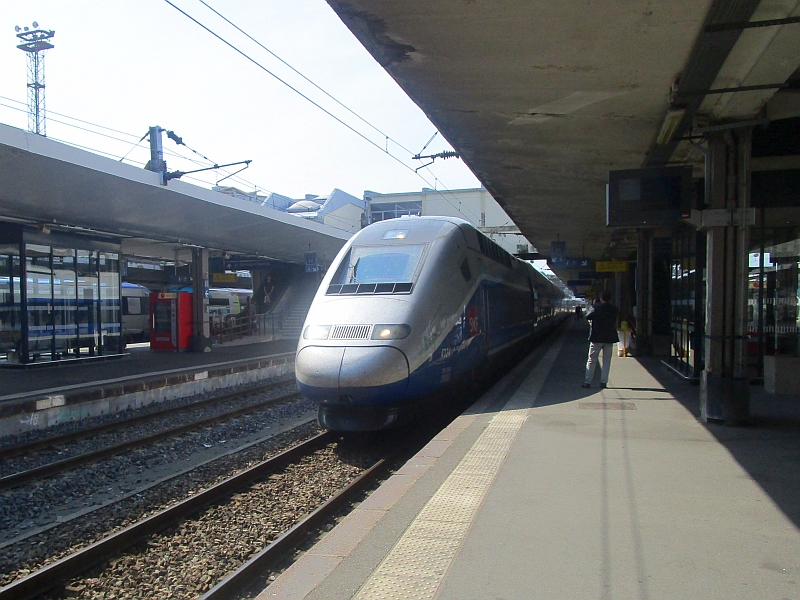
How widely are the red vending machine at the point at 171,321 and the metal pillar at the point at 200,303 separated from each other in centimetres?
17

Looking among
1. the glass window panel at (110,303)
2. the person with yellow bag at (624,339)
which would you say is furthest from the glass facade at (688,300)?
the glass window panel at (110,303)

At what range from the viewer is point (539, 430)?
685cm

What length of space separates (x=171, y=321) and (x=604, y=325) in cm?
1578

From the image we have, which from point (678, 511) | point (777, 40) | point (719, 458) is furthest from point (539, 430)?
point (777, 40)

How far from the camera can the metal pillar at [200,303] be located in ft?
71.1

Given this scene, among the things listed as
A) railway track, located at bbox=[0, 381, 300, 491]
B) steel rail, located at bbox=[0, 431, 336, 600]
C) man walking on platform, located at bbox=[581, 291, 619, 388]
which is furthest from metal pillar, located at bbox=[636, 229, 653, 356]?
steel rail, located at bbox=[0, 431, 336, 600]

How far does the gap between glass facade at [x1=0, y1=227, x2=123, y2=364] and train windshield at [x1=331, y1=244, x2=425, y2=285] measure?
1019cm

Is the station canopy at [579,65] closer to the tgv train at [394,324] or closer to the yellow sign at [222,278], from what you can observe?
the tgv train at [394,324]

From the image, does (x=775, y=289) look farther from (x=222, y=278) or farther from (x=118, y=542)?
(x=222, y=278)

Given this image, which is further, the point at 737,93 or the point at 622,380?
the point at 622,380

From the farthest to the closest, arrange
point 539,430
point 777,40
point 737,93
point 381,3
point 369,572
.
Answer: point 539,430, point 737,93, point 777,40, point 381,3, point 369,572

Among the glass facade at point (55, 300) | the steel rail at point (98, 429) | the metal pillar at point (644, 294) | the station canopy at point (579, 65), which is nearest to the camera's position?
the station canopy at point (579, 65)

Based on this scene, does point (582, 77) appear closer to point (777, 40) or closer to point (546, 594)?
point (777, 40)

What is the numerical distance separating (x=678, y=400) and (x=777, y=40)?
199 inches
